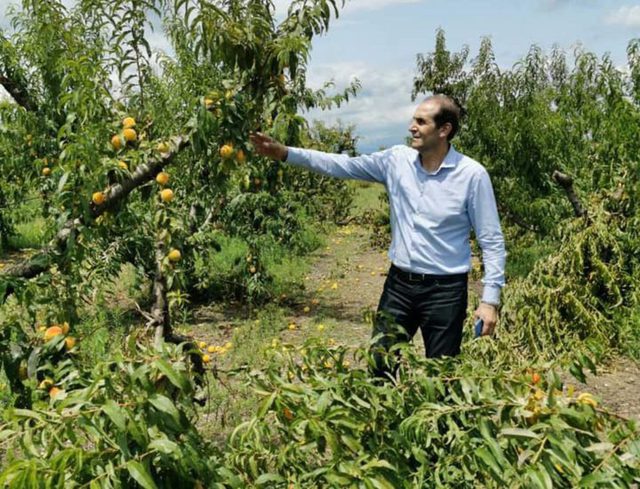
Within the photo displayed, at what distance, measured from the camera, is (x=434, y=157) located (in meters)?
2.71

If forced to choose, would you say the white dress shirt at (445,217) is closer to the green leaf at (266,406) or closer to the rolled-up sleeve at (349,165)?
the rolled-up sleeve at (349,165)

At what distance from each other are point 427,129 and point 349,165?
0.44 meters

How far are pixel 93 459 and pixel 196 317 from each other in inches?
184

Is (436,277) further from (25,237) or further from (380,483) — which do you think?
(25,237)

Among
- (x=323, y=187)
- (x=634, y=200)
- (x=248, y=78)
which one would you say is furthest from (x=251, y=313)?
(x=323, y=187)

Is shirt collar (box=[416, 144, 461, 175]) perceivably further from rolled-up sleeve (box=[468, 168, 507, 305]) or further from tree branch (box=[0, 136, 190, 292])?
tree branch (box=[0, 136, 190, 292])

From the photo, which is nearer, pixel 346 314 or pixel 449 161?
pixel 449 161

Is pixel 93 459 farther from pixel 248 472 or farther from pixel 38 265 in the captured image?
pixel 38 265

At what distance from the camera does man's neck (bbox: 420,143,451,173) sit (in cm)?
269

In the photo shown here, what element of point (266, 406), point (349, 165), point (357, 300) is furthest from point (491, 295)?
point (357, 300)

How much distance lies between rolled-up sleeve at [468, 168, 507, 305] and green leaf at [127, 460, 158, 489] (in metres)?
1.74

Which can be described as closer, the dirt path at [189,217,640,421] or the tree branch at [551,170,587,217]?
the dirt path at [189,217,640,421]

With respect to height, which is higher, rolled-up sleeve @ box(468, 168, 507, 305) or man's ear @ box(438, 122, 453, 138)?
man's ear @ box(438, 122, 453, 138)

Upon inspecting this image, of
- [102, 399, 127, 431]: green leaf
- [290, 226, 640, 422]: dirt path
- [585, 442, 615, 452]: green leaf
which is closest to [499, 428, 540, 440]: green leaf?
[585, 442, 615, 452]: green leaf
